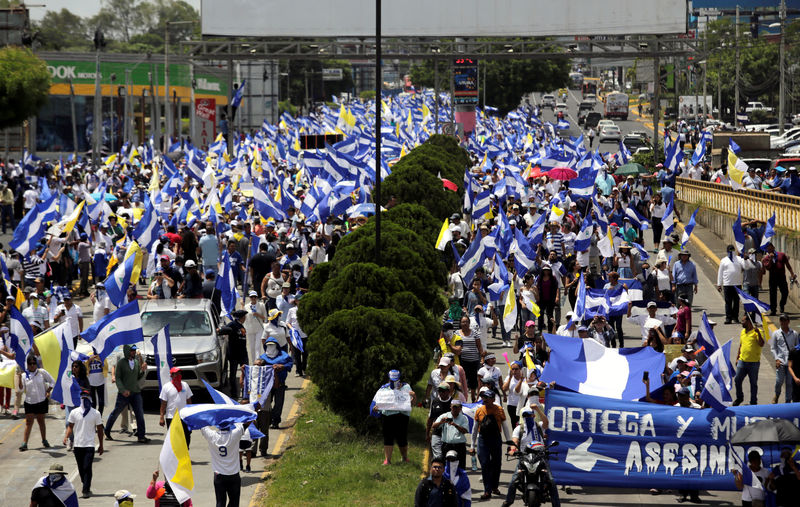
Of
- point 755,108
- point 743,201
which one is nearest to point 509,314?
point 743,201

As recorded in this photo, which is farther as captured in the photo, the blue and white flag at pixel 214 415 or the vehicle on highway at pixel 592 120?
the vehicle on highway at pixel 592 120

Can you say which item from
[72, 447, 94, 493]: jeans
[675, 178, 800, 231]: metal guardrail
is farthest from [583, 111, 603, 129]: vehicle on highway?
[72, 447, 94, 493]: jeans

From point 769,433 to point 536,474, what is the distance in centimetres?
221

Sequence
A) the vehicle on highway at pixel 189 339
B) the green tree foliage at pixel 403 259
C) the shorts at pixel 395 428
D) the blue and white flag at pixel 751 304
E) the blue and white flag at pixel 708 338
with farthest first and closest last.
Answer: the green tree foliage at pixel 403 259, the vehicle on highway at pixel 189 339, the blue and white flag at pixel 751 304, the blue and white flag at pixel 708 338, the shorts at pixel 395 428

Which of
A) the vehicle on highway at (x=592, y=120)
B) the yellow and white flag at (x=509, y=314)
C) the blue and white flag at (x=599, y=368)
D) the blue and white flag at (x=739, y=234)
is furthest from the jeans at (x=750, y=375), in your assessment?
the vehicle on highway at (x=592, y=120)

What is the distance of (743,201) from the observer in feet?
105

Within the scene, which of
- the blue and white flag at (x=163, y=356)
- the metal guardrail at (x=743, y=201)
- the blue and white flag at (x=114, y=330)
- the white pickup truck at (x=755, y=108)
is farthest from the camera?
the white pickup truck at (x=755, y=108)

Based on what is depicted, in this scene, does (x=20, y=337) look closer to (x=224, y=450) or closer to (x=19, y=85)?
(x=224, y=450)

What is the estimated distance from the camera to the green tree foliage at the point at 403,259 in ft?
63.1

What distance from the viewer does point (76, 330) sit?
19125 millimetres

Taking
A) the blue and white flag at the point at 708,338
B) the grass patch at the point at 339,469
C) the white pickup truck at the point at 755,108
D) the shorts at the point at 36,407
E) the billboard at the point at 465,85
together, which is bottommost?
the grass patch at the point at 339,469

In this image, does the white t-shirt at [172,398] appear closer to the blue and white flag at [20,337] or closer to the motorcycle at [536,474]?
the blue and white flag at [20,337]

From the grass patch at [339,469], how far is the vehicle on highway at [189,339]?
4.66 ft

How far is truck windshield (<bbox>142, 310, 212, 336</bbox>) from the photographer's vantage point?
1809cm
